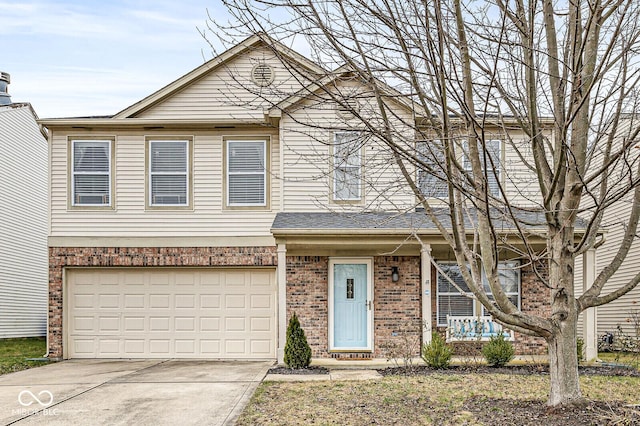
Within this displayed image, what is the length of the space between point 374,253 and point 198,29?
26.4ft

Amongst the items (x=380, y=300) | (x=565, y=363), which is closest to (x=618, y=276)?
(x=380, y=300)

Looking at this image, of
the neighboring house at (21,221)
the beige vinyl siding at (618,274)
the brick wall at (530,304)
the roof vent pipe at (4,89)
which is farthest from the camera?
the roof vent pipe at (4,89)

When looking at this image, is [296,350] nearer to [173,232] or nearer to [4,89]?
[173,232]

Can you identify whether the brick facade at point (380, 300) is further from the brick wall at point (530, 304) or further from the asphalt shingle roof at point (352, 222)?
the asphalt shingle roof at point (352, 222)

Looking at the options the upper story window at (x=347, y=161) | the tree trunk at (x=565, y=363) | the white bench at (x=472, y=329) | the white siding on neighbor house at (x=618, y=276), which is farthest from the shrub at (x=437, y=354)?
the white siding on neighbor house at (x=618, y=276)

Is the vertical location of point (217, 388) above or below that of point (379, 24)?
below

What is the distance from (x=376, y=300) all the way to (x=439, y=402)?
517cm

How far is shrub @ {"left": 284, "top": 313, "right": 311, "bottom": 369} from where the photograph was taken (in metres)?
11.6

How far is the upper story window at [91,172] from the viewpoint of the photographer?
14344 millimetres

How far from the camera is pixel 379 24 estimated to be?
5.88m

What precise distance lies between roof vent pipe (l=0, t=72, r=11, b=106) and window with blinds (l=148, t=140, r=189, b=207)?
9527mm

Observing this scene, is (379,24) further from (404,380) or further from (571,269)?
(404,380)

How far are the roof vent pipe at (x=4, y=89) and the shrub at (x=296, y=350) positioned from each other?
14.6m

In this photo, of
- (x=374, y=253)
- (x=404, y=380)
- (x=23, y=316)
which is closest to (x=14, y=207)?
(x=23, y=316)
